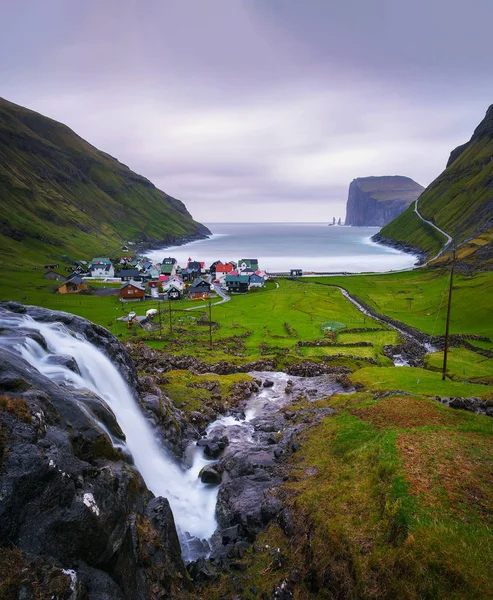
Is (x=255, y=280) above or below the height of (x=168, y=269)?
below

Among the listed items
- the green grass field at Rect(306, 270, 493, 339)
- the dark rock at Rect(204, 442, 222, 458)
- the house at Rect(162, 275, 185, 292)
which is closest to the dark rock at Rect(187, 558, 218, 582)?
the dark rock at Rect(204, 442, 222, 458)

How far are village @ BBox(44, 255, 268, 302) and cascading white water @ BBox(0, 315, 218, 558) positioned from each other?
275ft

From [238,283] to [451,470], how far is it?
117665mm

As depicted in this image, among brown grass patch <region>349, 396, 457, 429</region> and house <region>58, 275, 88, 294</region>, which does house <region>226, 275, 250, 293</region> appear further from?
brown grass patch <region>349, 396, 457, 429</region>

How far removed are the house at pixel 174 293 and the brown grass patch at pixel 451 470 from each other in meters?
104

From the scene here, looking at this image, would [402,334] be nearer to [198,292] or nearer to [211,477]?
[211,477]

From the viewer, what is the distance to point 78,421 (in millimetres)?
19734

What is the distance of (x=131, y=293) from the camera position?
386 ft

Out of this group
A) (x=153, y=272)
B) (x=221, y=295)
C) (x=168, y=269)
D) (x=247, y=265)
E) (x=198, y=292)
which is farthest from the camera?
(x=247, y=265)

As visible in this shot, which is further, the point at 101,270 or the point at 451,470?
the point at 101,270

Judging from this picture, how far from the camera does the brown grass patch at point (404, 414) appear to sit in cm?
2784

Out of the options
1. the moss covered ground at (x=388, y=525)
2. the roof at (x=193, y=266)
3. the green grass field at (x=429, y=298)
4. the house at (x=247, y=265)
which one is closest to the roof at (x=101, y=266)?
the roof at (x=193, y=266)

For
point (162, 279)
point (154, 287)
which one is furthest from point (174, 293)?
point (162, 279)

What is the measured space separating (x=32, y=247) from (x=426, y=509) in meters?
203
